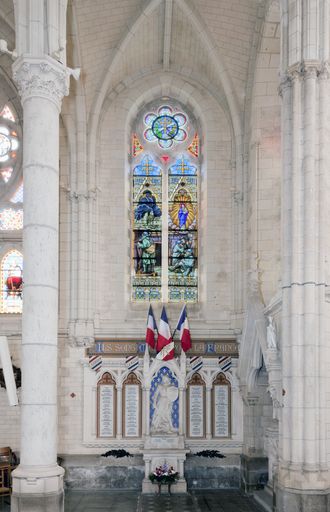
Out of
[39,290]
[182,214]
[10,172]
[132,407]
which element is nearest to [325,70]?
[39,290]

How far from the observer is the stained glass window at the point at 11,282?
20.7 metres

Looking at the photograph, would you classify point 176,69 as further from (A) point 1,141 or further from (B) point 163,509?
(B) point 163,509

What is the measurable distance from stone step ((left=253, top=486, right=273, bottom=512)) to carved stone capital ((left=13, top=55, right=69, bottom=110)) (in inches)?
373

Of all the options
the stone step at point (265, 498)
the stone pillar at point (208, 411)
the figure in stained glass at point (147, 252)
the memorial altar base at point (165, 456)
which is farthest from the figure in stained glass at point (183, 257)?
the stone step at point (265, 498)

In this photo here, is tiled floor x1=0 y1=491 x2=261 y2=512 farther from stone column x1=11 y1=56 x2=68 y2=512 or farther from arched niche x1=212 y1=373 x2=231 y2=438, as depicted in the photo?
stone column x1=11 y1=56 x2=68 y2=512

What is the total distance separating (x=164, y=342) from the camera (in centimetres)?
1944

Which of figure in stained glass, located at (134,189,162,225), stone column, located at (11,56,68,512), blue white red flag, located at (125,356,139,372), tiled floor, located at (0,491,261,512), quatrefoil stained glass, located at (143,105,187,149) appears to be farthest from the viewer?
quatrefoil stained glass, located at (143,105,187,149)

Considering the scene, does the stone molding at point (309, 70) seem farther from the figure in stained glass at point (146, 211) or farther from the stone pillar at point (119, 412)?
the stone pillar at point (119, 412)

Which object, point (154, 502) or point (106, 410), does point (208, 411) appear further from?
point (154, 502)

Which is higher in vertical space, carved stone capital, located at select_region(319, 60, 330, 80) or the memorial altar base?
carved stone capital, located at select_region(319, 60, 330, 80)

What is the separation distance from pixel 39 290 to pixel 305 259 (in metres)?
4.67

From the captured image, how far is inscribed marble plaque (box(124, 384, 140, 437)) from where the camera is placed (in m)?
19.9

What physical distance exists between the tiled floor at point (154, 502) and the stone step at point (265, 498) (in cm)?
15

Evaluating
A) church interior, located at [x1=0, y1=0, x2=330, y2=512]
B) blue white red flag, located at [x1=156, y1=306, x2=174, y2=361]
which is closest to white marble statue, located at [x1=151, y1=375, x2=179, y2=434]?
church interior, located at [x1=0, y1=0, x2=330, y2=512]
